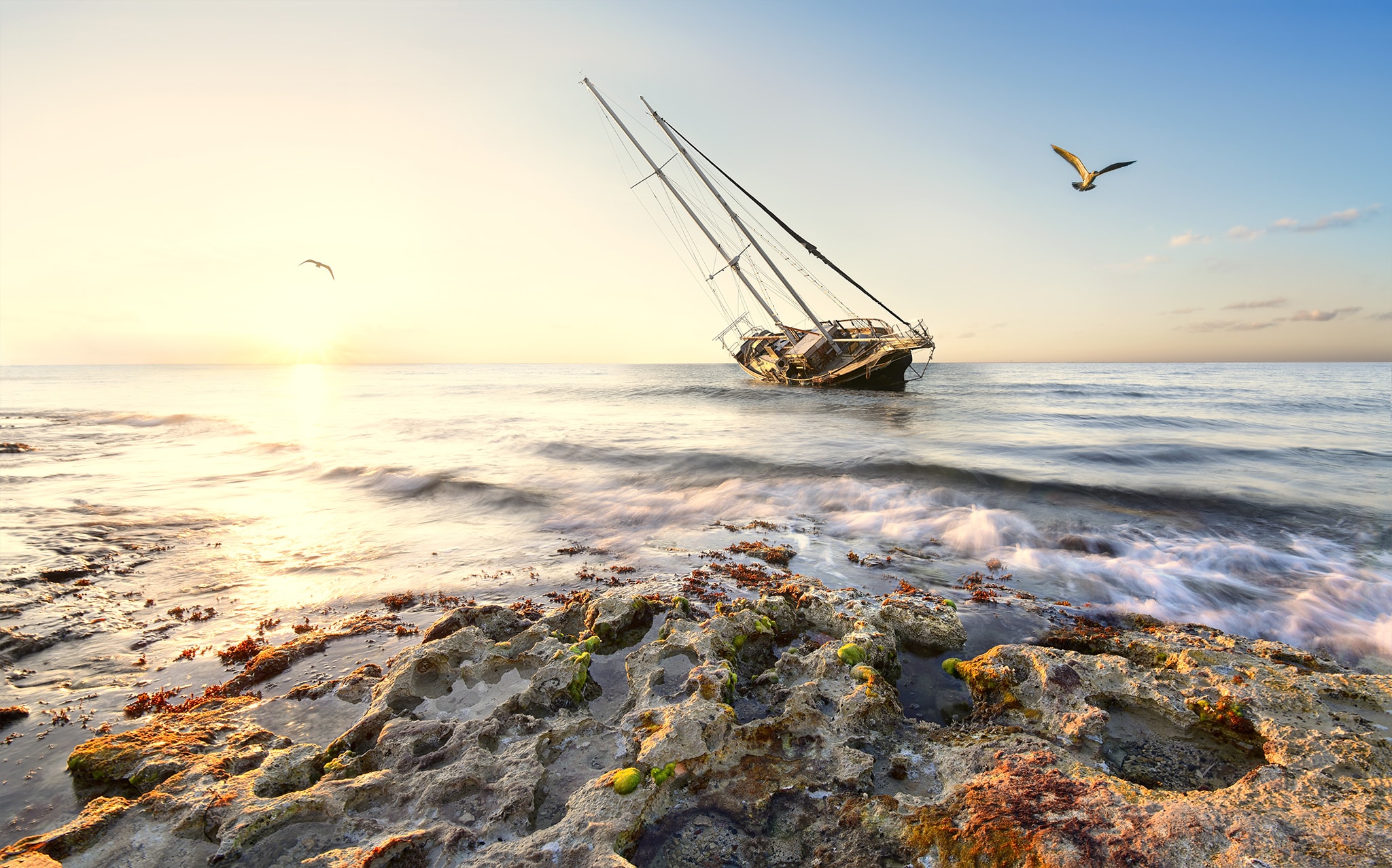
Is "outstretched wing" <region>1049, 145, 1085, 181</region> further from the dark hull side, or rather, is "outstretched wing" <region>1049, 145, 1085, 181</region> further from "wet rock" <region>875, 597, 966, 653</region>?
the dark hull side

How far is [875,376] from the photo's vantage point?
4312 centimetres

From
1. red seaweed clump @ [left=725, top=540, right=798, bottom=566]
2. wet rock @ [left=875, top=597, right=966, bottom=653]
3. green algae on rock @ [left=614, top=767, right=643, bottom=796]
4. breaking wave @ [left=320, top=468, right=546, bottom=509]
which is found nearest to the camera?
green algae on rock @ [left=614, top=767, right=643, bottom=796]

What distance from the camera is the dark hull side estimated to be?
135 feet

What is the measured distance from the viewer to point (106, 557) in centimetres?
902

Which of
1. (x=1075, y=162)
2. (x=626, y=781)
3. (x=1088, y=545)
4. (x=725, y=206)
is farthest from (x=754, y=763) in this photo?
(x=725, y=206)

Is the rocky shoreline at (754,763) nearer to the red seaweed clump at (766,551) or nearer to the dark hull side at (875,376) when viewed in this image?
the red seaweed clump at (766,551)

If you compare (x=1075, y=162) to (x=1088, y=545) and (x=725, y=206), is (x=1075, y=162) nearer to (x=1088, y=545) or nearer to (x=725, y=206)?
(x=1088, y=545)

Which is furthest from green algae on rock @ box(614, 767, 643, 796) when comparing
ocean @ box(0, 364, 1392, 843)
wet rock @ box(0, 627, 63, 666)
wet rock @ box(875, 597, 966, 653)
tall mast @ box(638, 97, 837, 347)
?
tall mast @ box(638, 97, 837, 347)

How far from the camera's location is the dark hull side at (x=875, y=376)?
41.1m

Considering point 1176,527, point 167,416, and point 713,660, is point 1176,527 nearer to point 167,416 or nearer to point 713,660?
point 713,660

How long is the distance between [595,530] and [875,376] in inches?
1425

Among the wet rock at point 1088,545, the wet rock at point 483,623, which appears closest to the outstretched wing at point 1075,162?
the wet rock at point 1088,545

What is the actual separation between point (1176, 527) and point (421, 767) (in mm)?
14539

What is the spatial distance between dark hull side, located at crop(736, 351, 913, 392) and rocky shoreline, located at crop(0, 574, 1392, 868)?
36943mm
